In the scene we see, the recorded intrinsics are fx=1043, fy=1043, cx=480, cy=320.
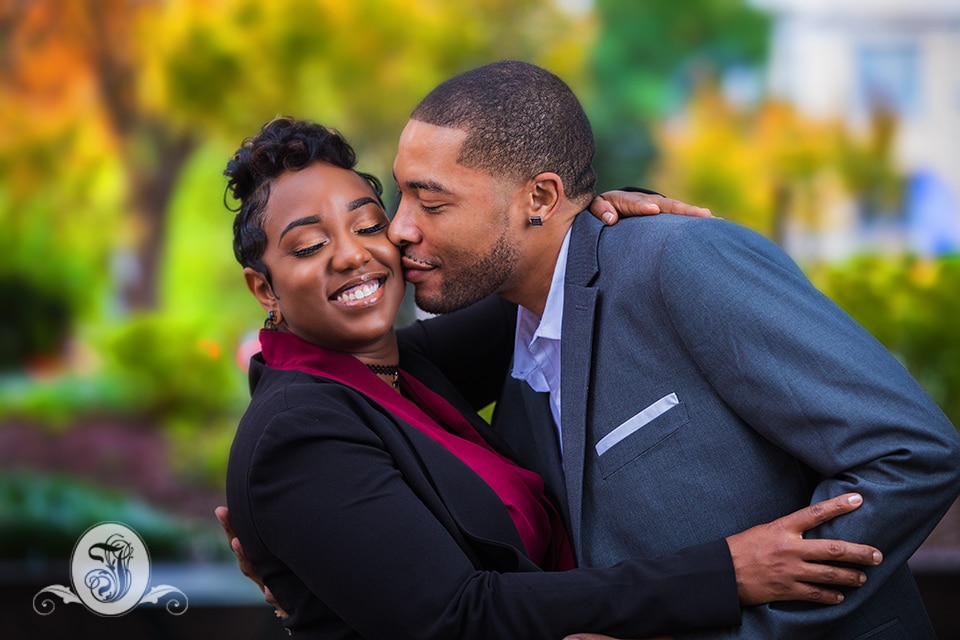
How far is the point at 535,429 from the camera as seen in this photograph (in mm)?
2512

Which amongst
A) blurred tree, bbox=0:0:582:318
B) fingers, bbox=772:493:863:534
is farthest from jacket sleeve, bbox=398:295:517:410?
blurred tree, bbox=0:0:582:318

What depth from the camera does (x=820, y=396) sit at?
6.27ft

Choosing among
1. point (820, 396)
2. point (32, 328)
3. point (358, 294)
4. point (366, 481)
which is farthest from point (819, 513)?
point (32, 328)

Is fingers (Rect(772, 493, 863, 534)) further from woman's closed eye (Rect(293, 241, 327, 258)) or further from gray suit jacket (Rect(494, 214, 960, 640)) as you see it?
woman's closed eye (Rect(293, 241, 327, 258))

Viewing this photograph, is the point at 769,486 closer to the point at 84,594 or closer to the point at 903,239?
the point at 84,594

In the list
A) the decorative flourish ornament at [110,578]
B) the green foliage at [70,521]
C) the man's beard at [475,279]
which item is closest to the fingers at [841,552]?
the man's beard at [475,279]

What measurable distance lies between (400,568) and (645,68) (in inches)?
164

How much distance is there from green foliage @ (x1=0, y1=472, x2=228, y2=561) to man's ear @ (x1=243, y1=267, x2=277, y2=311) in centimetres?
352

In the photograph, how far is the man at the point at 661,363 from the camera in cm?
193

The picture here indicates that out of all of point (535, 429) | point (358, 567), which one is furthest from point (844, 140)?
point (358, 567)

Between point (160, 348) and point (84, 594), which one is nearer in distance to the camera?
point (84, 594)

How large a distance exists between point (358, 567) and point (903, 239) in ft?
14.0

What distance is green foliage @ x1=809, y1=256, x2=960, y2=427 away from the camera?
518 centimetres

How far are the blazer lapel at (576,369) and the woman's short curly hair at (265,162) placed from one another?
0.56m
